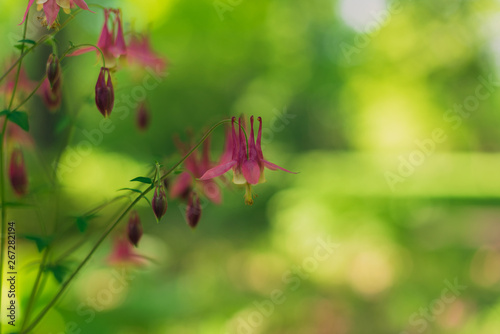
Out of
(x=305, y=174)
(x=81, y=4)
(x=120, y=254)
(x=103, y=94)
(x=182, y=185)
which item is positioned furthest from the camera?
(x=305, y=174)

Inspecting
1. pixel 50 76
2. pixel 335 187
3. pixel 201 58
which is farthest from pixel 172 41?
pixel 50 76

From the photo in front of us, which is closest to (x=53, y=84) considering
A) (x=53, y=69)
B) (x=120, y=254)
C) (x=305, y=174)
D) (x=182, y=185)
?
(x=53, y=69)

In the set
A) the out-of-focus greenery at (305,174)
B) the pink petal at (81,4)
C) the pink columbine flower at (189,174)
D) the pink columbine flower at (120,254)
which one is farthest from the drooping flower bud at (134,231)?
the pink columbine flower at (120,254)

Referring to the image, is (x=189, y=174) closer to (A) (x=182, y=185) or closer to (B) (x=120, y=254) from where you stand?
(A) (x=182, y=185)

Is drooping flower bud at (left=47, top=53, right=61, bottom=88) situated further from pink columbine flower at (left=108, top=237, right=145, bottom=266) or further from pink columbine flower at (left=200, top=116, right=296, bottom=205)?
pink columbine flower at (left=108, top=237, right=145, bottom=266)

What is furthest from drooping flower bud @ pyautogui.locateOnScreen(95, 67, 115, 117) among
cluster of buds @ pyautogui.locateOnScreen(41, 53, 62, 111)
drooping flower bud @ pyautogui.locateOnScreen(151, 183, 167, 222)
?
drooping flower bud @ pyautogui.locateOnScreen(151, 183, 167, 222)

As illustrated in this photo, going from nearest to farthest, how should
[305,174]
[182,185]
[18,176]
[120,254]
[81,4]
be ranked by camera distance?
[81,4], [18,176], [182,185], [120,254], [305,174]

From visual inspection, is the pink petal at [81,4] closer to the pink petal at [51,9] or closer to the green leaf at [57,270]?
the pink petal at [51,9]

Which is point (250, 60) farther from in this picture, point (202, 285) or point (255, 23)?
point (202, 285)
